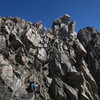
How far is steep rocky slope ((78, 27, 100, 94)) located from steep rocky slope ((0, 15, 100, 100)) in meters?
5.67

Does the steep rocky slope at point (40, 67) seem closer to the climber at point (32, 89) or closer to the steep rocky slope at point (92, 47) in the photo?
the climber at point (32, 89)

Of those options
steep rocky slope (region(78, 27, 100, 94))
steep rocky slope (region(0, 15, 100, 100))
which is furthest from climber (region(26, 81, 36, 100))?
steep rocky slope (region(78, 27, 100, 94))

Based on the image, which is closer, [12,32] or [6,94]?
[6,94]

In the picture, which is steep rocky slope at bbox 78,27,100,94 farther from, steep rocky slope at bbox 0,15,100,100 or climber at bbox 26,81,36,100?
climber at bbox 26,81,36,100

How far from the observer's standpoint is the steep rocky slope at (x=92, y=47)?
186 ft

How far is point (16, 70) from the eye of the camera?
37.8m

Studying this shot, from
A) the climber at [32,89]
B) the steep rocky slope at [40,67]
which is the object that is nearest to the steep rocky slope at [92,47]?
the steep rocky slope at [40,67]

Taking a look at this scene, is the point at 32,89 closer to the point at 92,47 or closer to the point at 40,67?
the point at 40,67

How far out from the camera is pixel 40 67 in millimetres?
44719

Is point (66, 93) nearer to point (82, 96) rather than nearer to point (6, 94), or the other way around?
point (82, 96)

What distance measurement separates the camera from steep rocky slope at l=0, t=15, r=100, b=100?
115 ft

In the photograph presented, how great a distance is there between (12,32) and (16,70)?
632 inches

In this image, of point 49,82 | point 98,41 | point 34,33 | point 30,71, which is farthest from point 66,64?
point 98,41

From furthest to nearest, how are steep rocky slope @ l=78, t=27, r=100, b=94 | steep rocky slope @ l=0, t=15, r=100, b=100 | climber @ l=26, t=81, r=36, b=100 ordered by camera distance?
1. steep rocky slope @ l=78, t=27, r=100, b=94
2. steep rocky slope @ l=0, t=15, r=100, b=100
3. climber @ l=26, t=81, r=36, b=100
